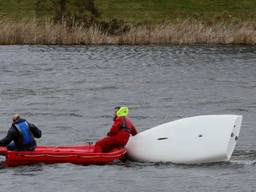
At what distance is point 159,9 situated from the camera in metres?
77.7

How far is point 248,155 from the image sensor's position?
2486 centimetres

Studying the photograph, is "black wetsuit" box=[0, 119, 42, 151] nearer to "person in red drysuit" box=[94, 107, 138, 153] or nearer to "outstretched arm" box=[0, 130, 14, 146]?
"outstretched arm" box=[0, 130, 14, 146]

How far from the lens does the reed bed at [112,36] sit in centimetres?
5322

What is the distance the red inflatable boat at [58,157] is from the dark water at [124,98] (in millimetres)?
199

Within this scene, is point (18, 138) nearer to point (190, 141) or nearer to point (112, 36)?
point (190, 141)

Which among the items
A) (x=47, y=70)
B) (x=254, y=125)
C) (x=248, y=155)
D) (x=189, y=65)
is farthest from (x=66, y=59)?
(x=248, y=155)

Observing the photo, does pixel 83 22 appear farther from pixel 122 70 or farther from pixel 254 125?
pixel 254 125

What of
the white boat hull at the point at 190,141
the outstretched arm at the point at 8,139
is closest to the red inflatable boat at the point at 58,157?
the outstretched arm at the point at 8,139

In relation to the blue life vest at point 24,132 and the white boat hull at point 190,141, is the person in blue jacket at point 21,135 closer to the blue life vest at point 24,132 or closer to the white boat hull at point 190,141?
the blue life vest at point 24,132

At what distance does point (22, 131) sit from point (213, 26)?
36.3 meters

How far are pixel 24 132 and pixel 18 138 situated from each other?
25 cm

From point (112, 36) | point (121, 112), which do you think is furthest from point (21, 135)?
point (112, 36)

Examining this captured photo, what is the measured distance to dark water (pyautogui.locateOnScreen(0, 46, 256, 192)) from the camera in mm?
22141

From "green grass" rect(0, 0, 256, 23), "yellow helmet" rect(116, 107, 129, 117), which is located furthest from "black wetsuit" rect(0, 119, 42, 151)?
"green grass" rect(0, 0, 256, 23)
